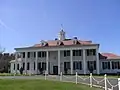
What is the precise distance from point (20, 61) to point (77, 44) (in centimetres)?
1367

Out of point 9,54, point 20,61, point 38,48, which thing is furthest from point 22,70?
point 9,54

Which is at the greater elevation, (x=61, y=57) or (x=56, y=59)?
(x=61, y=57)

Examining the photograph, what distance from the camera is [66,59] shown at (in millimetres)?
46125

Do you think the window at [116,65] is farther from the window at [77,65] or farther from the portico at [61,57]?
the window at [77,65]

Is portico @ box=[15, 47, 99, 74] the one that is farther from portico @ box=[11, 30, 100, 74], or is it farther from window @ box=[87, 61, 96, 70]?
window @ box=[87, 61, 96, 70]

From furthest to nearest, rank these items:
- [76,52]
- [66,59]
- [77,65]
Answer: [66,59] → [76,52] → [77,65]

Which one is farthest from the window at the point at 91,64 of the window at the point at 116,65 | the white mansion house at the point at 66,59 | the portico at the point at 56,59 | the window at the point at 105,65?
the window at the point at 116,65

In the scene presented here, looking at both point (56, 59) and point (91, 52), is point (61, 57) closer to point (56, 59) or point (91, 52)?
point (56, 59)

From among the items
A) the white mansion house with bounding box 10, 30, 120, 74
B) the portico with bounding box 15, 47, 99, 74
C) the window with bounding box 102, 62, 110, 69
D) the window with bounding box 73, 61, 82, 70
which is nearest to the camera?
the white mansion house with bounding box 10, 30, 120, 74

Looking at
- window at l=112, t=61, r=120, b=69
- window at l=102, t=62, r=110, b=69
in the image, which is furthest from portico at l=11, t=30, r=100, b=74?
window at l=112, t=61, r=120, b=69

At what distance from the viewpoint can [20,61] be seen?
162 feet

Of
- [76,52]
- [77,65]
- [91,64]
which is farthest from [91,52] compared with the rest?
[77,65]

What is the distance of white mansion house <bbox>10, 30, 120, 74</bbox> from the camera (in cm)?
4400

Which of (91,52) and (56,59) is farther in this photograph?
(56,59)
